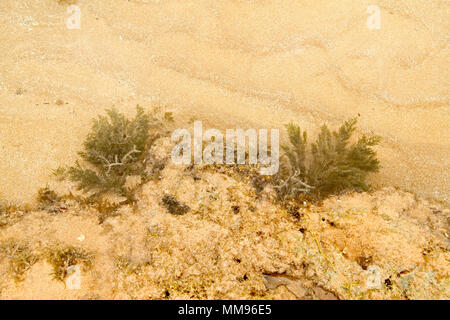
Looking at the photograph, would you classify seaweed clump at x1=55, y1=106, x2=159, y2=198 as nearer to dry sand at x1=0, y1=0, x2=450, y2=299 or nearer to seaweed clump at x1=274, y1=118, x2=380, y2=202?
dry sand at x1=0, y1=0, x2=450, y2=299

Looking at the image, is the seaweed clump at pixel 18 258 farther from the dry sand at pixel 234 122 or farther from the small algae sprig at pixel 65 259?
the small algae sprig at pixel 65 259

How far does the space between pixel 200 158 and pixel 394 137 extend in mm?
2008

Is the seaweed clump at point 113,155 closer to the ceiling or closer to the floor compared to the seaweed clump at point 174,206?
→ closer to the ceiling

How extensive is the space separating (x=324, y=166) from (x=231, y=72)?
5.52 ft

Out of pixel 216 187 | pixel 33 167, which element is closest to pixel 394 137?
pixel 216 187

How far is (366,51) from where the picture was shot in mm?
4082

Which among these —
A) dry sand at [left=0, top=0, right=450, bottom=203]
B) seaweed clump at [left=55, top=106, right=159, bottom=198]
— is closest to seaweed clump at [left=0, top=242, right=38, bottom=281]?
dry sand at [left=0, top=0, right=450, bottom=203]

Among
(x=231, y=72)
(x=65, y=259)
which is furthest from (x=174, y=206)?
(x=231, y=72)

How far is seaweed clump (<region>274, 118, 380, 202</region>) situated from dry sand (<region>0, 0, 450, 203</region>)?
381mm

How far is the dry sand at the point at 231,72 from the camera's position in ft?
11.1

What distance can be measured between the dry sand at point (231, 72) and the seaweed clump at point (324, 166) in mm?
381

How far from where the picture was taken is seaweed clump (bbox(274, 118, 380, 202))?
114 inches

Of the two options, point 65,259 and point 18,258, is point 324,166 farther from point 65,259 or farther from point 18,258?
point 18,258

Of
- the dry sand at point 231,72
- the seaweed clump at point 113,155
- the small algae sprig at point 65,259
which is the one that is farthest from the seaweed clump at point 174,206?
the dry sand at point 231,72
